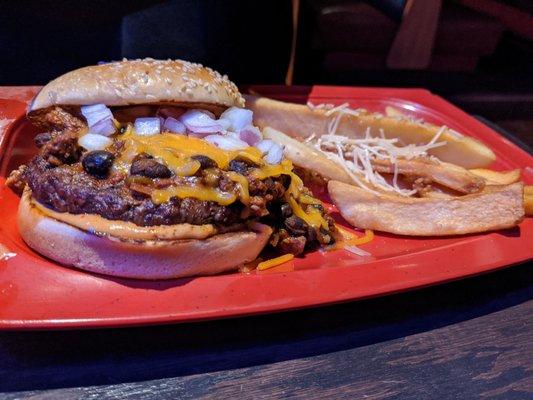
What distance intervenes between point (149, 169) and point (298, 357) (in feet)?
2.97

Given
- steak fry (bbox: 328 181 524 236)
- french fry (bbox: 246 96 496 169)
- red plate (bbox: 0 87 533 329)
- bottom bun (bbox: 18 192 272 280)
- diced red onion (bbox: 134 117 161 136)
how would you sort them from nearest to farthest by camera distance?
red plate (bbox: 0 87 533 329) → bottom bun (bbox: 18 192 272 280) → diced red onion (bbox: 134 117 161 136) → steak fry (bbox: 328 181 524 236) → french fry (bbox: 246 96 496 169)

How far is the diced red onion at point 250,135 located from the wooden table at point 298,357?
2.77ft

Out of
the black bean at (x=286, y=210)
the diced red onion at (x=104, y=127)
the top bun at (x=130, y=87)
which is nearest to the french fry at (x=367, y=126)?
the top bun at (x=130, y=87)

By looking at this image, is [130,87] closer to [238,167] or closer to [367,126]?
[238,167]

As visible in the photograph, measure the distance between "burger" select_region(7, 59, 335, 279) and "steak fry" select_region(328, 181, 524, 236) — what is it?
0.78 ft

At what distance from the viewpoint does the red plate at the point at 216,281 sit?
1.63 meters

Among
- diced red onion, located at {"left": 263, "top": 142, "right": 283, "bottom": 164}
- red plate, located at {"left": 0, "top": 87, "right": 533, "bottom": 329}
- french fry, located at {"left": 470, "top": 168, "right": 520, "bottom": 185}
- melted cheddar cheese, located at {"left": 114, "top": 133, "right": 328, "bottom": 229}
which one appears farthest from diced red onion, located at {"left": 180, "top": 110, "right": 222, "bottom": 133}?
french fry, located at {"left": 470, "top": 168, "right": 520, "bottom": 185}

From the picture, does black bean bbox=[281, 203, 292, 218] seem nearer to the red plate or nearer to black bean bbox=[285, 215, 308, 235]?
black bean bbox=[285, 215, 308, 235]

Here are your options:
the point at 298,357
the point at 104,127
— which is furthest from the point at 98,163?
the point at 298,357

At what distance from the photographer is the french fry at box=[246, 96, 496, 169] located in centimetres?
289

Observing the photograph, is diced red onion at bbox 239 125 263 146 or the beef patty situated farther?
diced red onion at bbox 239 125 263 146

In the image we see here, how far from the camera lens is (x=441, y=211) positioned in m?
2.40

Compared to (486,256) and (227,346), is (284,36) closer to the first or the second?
(486,256)

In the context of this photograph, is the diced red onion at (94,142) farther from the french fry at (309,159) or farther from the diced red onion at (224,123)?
the french fry at (309,159)
